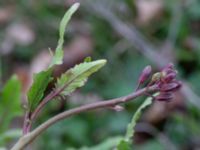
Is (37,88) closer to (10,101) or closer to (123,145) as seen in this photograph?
(123,145)

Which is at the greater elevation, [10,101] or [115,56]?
[115,56]

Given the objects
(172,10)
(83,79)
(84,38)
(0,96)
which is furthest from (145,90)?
(84,38)

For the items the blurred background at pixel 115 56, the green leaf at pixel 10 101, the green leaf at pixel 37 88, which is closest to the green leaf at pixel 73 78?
the green leaf at pixel 37 88

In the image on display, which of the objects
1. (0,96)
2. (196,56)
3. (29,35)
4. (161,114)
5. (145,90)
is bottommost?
(145,90)

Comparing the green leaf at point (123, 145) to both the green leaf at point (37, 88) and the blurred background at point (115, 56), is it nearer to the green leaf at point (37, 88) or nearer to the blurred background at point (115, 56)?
the green leaf at point (37, 88)

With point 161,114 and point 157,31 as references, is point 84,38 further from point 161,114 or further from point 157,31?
point 161,114

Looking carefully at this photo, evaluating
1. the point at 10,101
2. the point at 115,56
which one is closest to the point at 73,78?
the point at 10,101
